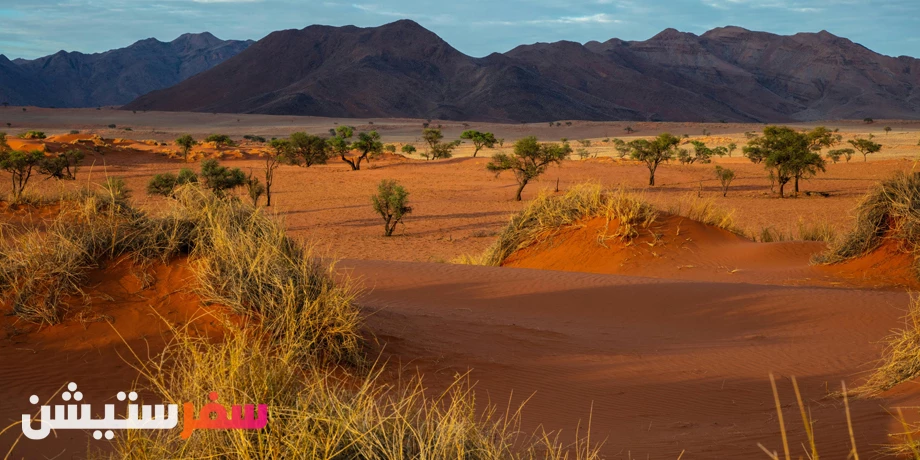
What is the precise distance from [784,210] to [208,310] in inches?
1079

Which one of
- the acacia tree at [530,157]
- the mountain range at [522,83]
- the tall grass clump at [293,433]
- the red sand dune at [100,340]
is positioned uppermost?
the mountain range at [522,83]

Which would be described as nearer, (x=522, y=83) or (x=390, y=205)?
(x=390, y=205)

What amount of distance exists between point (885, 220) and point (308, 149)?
39563mm

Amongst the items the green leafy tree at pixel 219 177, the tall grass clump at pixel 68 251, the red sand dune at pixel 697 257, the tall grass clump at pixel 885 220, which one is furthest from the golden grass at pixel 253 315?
the green leafy tree at pixel 219 177

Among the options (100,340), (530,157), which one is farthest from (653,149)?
(100,340)

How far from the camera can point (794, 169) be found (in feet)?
111

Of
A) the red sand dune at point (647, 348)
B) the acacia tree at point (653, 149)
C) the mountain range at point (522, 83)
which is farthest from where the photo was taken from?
the mountain range at point (522, 83)

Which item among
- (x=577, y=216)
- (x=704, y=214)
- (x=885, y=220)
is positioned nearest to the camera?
(x=885, y=220)

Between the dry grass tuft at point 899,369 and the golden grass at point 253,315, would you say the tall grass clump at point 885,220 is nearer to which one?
the dry grass tuft at point 899,369

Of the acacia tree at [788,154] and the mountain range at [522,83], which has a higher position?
the mountain range at [522,83]

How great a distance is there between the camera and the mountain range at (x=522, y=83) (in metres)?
143

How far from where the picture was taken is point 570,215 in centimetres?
1877

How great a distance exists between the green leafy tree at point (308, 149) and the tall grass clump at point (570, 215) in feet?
102

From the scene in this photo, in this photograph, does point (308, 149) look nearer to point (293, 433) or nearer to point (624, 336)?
point (624, 336)
